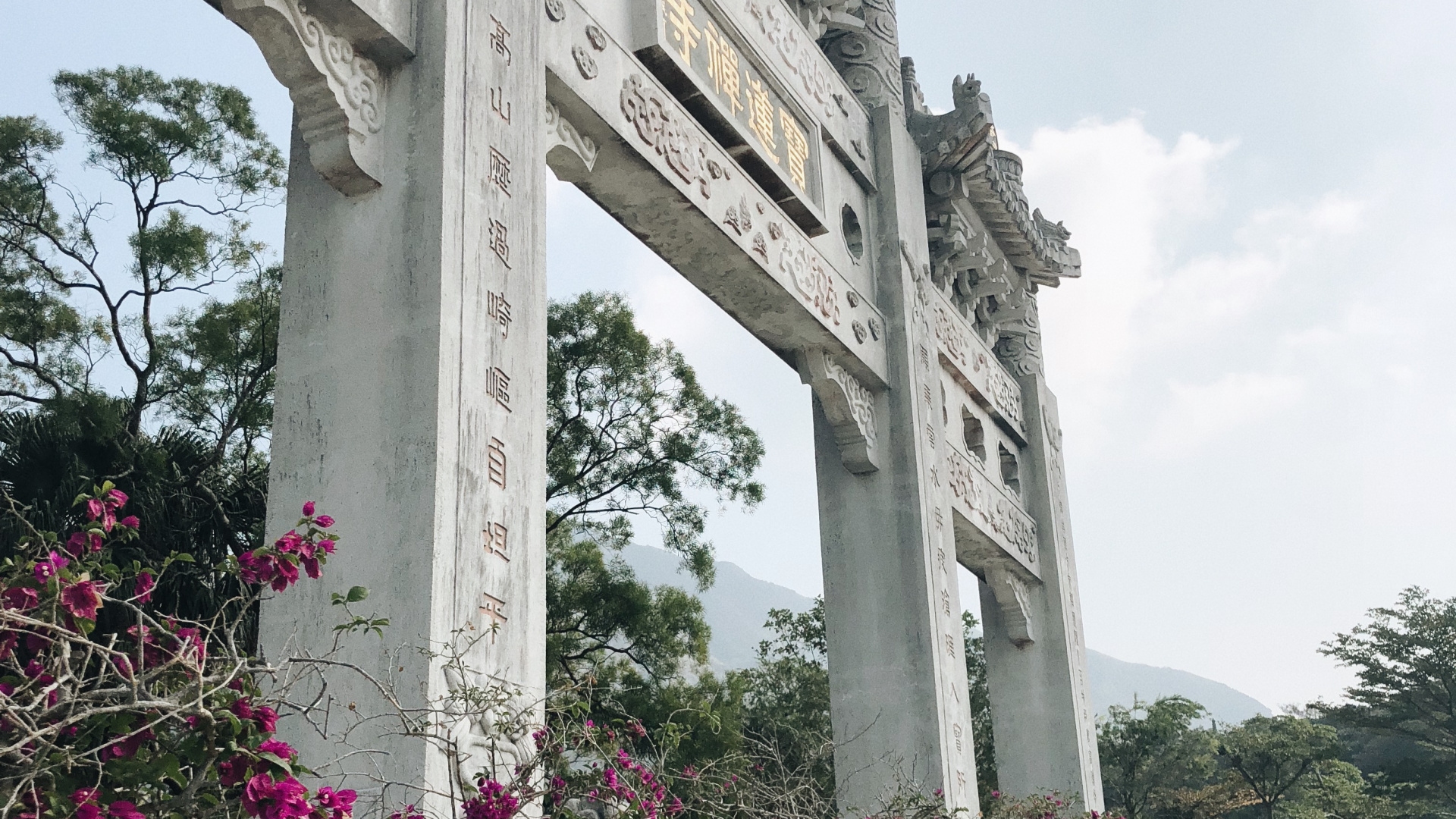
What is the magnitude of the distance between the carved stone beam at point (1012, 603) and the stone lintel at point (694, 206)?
10.2 feet

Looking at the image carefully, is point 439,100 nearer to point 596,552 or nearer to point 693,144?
point 693,144

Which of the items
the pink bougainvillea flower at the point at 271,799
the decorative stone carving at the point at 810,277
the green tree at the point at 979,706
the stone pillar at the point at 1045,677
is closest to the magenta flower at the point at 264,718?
the pink bougainvillea flower at the point at 271,799

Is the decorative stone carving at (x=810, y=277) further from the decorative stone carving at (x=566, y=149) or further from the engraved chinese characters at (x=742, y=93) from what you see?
the decorative stone carving at (x=566, y=149)

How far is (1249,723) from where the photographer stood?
78.6 feet

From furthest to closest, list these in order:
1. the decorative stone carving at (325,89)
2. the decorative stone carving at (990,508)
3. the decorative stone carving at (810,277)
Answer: the decorative stone carving at (990,508)
the decorative stone carving at (810,277)
the decorative stone carving at (325,89)

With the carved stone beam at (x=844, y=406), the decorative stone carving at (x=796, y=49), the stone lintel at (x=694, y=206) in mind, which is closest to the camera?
the stone lintel at (x=694, y=206)

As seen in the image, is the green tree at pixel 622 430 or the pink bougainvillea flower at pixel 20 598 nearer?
the pink bougainvillea flower at pixel 20 598

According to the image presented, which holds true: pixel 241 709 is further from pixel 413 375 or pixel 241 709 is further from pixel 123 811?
pixel 413 375

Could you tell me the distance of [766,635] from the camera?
160 meters

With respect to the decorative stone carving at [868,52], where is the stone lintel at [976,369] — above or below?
below

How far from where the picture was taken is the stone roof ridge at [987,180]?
1017 centimetres

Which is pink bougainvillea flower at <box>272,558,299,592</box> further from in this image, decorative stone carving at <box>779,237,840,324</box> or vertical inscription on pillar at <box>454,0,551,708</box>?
decorative stone carving at <box>779,237,840,324</box>

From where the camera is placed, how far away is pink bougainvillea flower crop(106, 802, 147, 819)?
227cm

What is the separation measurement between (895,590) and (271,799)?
6.22 meters
